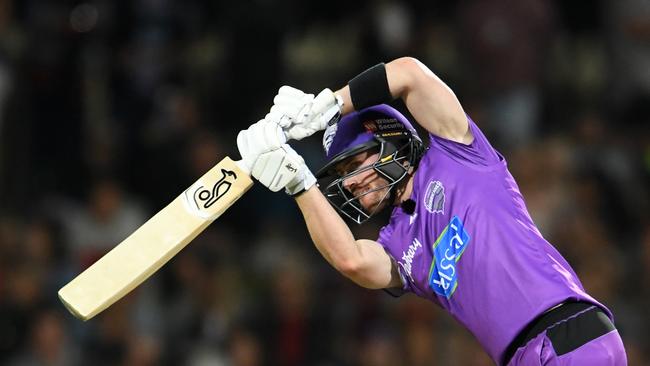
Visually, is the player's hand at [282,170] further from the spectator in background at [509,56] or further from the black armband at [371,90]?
the spectator in background at [509,56]

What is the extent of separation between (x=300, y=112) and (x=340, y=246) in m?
0.49

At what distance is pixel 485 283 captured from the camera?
387 centimetres

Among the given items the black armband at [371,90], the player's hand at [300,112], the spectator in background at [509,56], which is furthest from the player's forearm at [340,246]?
the spectator in background at [509,56]

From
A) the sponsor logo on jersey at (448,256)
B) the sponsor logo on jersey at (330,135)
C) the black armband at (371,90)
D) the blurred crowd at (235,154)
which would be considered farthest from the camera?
the blurred crowd at (235,154)

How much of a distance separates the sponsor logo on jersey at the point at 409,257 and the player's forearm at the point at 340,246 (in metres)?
0.07

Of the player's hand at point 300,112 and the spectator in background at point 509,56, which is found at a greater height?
the player's hand at point 300,112

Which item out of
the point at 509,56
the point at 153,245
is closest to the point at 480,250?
the point at 153,245

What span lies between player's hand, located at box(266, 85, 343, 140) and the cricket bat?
0.15 metres

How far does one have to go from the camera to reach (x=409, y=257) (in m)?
4.14

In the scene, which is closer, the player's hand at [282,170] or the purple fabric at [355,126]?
the player's hand at [282,170]

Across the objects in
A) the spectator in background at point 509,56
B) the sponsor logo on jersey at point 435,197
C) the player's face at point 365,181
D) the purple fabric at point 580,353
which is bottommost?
the spectator in background at point 509,56

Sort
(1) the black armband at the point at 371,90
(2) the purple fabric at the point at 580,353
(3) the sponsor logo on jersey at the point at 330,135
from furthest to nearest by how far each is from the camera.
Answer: (3) the sponsor logo on jersey at the point at 330,135, (1) the black armband at the point at 371,90, (2) the purple fabric at the point at 580,353

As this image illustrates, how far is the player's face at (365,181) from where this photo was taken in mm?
4082

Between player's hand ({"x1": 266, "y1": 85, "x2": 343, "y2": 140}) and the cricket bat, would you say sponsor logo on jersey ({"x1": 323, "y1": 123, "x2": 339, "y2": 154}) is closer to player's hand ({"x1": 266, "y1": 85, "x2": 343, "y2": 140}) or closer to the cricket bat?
player's hand ({"x1": 266, "y1": 85, "x2": 343, "y2": 140})
